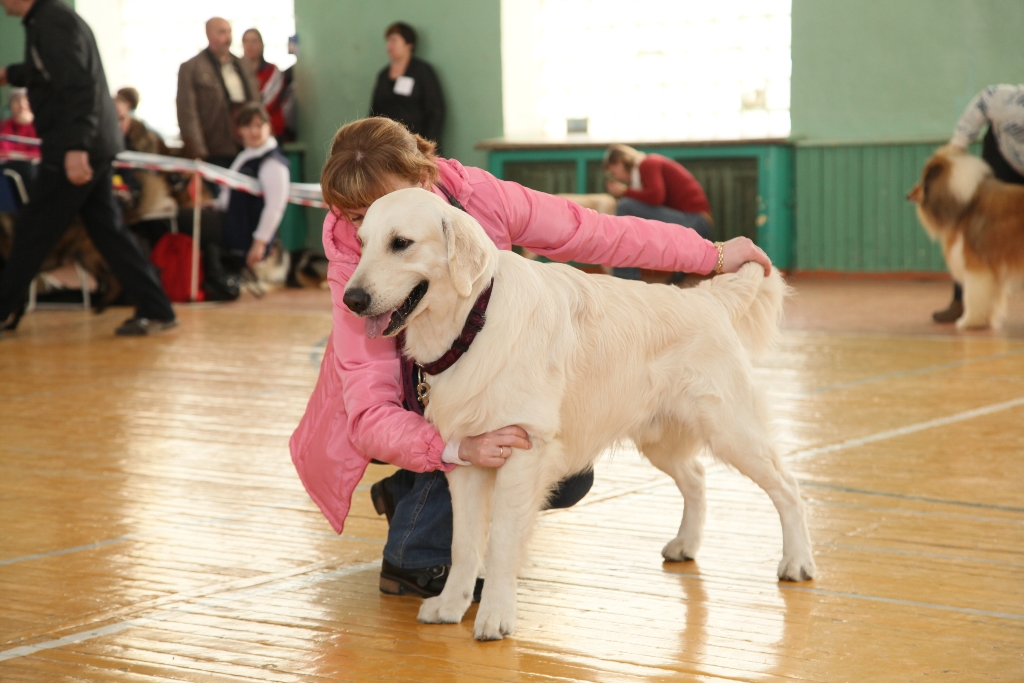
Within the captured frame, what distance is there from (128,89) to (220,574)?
9117mm

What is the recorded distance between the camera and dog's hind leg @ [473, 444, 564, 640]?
236 centimetres

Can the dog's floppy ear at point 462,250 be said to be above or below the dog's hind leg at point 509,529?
above

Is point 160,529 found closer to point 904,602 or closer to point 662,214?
point 904,602

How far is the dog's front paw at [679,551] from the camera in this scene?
285 centimetres

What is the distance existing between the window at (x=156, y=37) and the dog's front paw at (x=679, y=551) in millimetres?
11198

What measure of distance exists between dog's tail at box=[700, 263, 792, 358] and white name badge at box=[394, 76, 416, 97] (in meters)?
8.86

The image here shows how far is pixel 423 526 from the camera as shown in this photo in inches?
105

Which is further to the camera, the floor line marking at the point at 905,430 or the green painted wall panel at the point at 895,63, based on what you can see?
the green painted wall panel at the point at 895,63

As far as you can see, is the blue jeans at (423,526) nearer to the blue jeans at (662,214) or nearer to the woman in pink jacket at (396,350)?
the woman in pink jacket at (396,350)

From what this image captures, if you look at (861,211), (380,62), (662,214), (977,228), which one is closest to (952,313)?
(977,228)

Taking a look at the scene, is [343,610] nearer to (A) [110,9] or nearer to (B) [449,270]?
(B) [449,270]

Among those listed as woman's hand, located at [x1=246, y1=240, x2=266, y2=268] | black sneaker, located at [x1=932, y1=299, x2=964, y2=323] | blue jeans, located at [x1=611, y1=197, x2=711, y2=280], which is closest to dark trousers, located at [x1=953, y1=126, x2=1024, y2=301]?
black sneaker, located at [x1=932, y1=299, x2=964, y2=323]

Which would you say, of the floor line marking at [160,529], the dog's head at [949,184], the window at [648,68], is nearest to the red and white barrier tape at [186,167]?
the window at [648,68]

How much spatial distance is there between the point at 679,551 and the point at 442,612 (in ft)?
2.23
